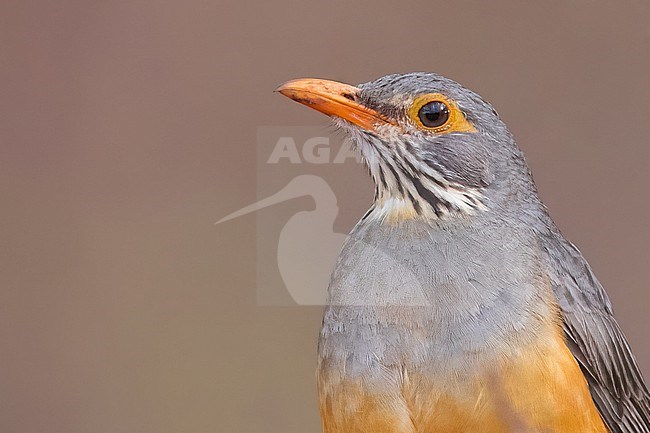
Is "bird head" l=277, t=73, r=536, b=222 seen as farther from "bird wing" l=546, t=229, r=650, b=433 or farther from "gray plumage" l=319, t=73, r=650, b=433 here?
"bird wing" l=546, t=229, r=650, b=433

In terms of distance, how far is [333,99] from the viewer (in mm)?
2629

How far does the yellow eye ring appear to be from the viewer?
104 inches

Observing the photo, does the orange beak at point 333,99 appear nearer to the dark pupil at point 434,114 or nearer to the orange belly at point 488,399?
the dark pupil at point 434,114

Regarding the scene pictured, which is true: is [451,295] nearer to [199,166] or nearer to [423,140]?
[423,140]

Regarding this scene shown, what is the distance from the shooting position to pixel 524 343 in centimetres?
255

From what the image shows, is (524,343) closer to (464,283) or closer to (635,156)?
(464,283)

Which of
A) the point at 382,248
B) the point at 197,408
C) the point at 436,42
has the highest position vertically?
the point at 436,42

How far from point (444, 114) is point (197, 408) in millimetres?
1086

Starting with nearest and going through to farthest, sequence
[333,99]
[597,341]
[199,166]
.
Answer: [333,99] → [597,341] → [199,166]

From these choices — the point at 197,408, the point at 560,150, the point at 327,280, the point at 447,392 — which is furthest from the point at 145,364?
the point at 560,150

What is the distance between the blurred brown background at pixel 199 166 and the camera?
2924mm

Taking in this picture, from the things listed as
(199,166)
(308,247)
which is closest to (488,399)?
(308,247)

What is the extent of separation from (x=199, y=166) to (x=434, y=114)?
0.68 meters

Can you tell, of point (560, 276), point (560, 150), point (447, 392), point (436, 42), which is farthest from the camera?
point (560, 150)
